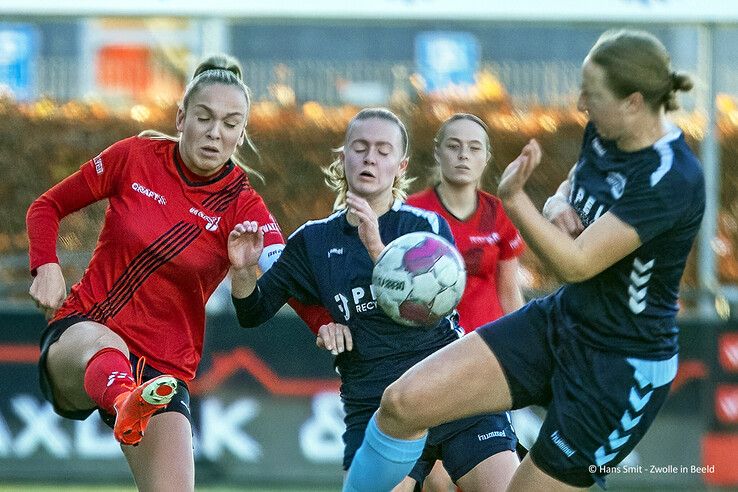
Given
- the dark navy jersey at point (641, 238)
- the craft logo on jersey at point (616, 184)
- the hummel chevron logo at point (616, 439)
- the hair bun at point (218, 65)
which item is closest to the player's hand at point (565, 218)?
the dark navy jersey at point (641, 238)

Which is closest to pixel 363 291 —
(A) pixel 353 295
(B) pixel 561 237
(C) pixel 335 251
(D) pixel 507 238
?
(A) pixel 353 295

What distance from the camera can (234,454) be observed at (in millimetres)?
8750

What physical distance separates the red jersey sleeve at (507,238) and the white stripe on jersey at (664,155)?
2.06 m

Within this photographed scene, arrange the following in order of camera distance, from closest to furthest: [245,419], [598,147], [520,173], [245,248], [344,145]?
1. [520,173]
2. [598,147]
3. [245,248]
4. [344,145]
5. [245,419]

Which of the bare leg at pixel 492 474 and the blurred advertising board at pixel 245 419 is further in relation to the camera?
the blurred advertising board at pixel 245 419

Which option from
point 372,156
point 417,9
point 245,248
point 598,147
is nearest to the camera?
point 598,147

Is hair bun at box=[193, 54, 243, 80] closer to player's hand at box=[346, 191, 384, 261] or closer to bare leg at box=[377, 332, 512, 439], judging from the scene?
player's hand at box=[346, 191, 384, 261]

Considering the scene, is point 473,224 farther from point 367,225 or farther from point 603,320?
point 603,320

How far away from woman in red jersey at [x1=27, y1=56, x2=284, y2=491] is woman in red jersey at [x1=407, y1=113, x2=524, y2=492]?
1286 millimetres

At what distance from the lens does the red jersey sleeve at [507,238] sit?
6.21 m

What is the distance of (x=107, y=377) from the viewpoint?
4480mm

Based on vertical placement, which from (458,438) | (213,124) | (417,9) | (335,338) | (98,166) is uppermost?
(417,9)

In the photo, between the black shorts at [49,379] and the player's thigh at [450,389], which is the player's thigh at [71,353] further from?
the player's thigh at [450,389]

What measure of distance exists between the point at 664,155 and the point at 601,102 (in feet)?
0.89
